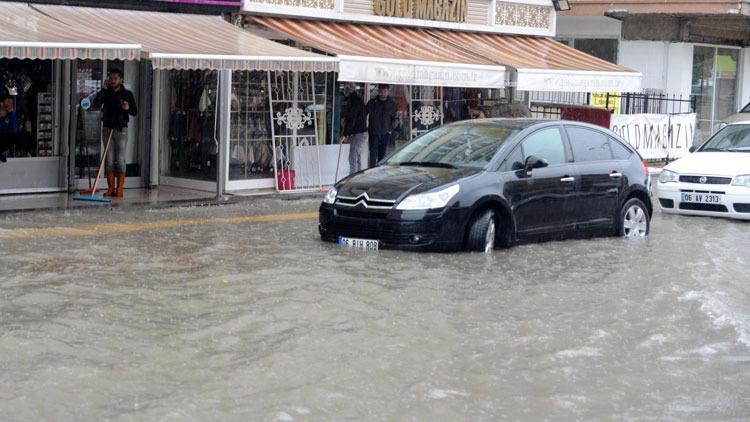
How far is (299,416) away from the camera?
23.0 feet

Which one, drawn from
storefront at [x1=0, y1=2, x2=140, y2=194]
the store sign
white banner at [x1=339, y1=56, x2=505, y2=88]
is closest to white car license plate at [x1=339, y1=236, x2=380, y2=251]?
storefront at [x1=0, y1=2, x2=140, y2=194]

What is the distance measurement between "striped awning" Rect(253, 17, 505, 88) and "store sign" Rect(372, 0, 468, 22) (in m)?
0.30

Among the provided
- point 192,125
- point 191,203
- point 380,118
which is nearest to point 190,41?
point 191,203

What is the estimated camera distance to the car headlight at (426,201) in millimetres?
12555

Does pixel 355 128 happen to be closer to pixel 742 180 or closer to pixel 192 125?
pixel 192 125

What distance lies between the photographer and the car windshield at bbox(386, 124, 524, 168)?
1352 centimetres

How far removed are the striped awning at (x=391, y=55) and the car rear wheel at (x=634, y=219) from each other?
4.91 meters

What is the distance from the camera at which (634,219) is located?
15.2m

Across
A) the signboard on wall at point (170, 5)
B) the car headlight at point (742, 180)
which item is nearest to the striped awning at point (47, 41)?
the signboard on wall at point (170, 5)

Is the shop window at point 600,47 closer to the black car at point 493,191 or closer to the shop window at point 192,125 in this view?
the shop window at point 192,125

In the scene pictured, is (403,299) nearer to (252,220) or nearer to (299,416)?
(299,416)

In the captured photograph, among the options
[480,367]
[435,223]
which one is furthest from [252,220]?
[480,367]

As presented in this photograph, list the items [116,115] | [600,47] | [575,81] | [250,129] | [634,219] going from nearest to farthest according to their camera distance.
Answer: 1. [634,219]
2. [116,115]
3. [250,129]
4. [575,81]
5. [600,47]

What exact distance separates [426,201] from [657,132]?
16925mm
